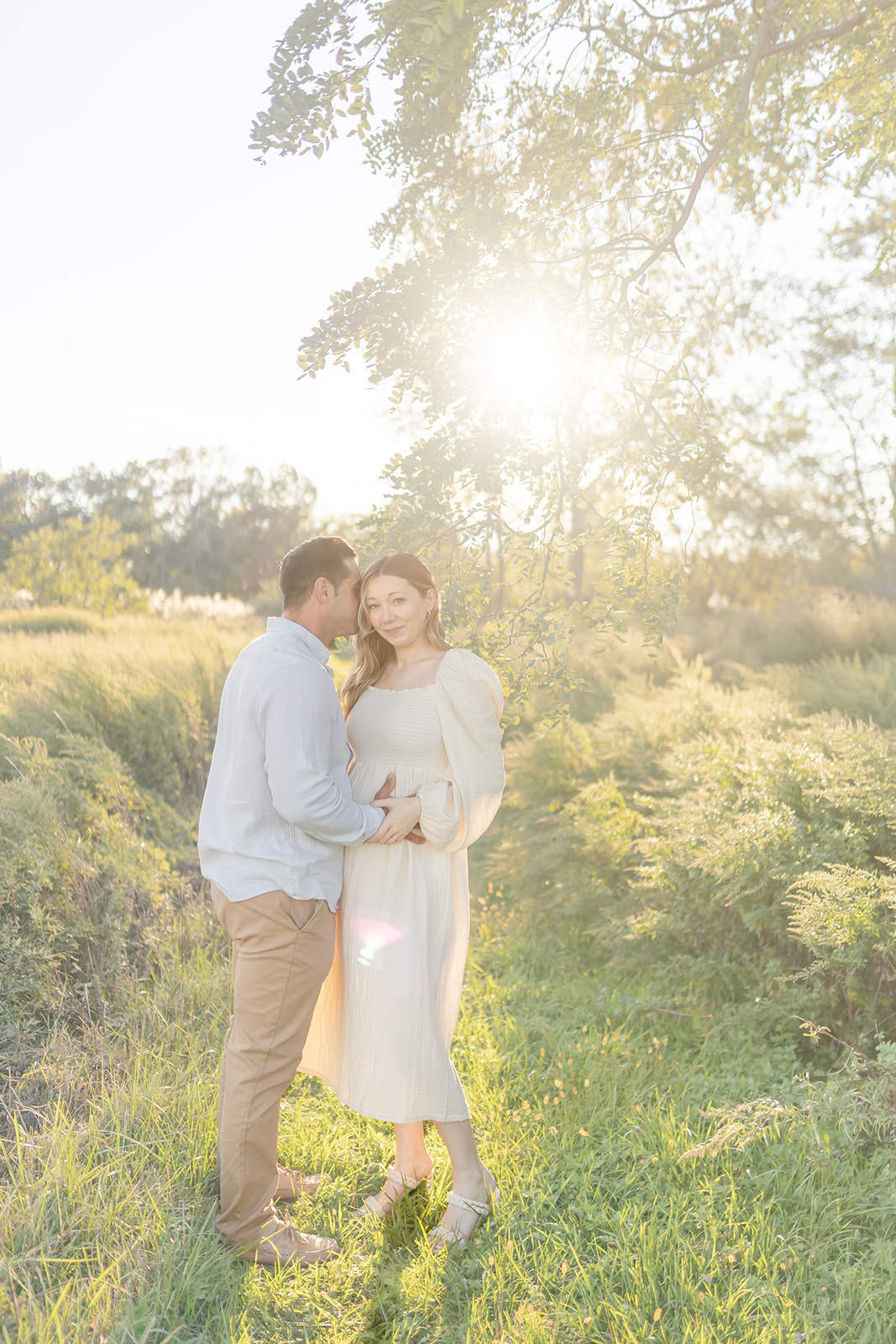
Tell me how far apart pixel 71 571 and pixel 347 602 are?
62.2 ft

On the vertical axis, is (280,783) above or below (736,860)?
above

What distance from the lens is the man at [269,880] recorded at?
9.06 feet

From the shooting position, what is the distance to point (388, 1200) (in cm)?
319

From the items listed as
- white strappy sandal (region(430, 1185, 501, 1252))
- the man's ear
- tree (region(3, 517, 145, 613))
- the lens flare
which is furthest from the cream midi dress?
tree (region(3, 517, 145, 613))

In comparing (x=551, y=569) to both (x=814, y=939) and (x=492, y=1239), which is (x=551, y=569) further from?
(x=492, y=1239)

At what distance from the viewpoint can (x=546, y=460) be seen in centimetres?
391

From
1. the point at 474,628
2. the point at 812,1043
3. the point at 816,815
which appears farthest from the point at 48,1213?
the point at 816,815

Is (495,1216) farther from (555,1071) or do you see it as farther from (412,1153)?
(555,1071)

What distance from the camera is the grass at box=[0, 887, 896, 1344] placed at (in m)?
2.48

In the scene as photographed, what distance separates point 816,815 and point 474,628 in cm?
200

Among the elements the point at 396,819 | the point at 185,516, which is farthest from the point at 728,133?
the point at 185,516

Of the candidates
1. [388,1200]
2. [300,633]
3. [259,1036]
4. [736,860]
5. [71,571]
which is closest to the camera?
[259,1036]

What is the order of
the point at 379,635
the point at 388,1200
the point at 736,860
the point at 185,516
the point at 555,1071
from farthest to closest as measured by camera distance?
the point at 185,516
the point at 736,860
the point at 555,1071
the point at 379,635
the point at 388,1200

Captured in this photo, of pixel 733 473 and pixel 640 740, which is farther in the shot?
pixel 640 740
